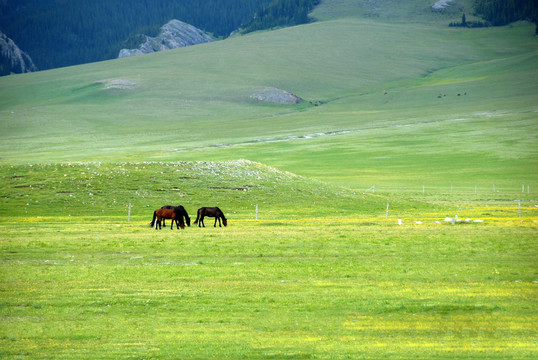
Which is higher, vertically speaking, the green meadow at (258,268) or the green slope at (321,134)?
the green slope at (321,134)

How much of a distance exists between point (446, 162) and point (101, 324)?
96.2 metres

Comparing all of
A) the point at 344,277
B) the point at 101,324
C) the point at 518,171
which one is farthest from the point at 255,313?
the point at 518,171

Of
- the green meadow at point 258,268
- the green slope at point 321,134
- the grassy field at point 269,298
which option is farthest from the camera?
the green slope at point 321,134

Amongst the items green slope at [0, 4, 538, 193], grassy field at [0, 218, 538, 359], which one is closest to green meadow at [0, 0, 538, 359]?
grassy field at [0, 218, 538, 359]

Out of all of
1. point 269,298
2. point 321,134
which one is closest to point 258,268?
point 269,298

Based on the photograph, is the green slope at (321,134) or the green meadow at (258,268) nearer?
the green meadow at (258,268)

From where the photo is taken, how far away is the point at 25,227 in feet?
A: 114

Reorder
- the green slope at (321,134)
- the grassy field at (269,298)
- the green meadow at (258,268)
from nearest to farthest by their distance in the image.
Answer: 1. the grassy field at (269,298)
2. the green meadow at (258,268)
3. the green slope at (321,134)

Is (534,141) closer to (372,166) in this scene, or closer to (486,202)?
(372,166)

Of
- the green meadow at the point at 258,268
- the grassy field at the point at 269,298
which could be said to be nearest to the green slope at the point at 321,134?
the green meadow at the point at 258,268

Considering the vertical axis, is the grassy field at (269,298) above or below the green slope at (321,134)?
below

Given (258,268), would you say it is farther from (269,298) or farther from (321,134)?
(321,134)

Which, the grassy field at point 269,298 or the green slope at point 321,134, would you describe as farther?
the green slope at point 321,134

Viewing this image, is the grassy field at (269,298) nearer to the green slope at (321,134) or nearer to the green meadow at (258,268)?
the green meadow at (258,268)
